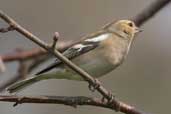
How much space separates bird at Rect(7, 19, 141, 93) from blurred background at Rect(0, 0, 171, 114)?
2.66 metres


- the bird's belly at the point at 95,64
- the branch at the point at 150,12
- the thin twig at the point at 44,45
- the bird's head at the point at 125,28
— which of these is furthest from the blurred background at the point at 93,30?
the thin twig at the point at 44,45

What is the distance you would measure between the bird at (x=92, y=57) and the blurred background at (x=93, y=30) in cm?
266

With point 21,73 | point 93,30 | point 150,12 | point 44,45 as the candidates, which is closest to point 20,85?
point 21,73

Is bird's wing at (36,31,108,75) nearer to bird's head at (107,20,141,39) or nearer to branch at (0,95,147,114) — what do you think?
bird's head at (107,20,141,39)

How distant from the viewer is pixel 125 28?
504 centimetres

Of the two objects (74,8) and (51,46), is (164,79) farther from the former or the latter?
(51,46)

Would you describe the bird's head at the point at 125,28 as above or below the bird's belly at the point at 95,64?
above

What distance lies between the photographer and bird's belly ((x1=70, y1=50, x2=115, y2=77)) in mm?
4215

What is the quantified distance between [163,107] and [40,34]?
1859 millimetres

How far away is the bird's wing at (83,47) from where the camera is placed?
414 cm

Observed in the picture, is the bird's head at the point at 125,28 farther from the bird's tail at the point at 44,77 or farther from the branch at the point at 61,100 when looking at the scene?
the branch at the point at 61,100

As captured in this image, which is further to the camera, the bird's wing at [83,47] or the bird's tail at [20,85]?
the bird's wing at [83,47]

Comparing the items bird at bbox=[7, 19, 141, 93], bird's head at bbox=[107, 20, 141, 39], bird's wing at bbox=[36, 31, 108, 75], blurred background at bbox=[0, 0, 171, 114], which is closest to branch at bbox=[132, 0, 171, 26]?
bird at bbox=[7, 19, 141, 93]

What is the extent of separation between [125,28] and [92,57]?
2.52 ft
